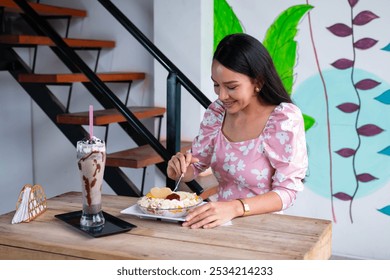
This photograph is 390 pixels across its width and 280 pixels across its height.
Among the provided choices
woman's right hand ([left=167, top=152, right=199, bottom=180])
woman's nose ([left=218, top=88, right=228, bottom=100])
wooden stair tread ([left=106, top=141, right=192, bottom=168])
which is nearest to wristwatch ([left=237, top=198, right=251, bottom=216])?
woman's right hand ([left=167, top=152, right=199, bottom=180])

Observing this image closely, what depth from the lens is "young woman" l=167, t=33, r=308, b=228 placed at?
207cm

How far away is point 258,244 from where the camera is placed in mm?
1594

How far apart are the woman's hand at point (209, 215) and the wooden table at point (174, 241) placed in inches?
0.9

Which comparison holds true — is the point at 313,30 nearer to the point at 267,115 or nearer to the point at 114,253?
the point at 267,115

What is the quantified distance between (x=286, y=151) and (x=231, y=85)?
32 cm

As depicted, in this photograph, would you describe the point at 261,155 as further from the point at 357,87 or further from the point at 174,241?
the point at 357,87

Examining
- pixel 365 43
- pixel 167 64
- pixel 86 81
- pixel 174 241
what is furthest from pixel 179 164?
pixel 365 43

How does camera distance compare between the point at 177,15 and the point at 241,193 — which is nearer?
the point at 241,193

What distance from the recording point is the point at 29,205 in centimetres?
187

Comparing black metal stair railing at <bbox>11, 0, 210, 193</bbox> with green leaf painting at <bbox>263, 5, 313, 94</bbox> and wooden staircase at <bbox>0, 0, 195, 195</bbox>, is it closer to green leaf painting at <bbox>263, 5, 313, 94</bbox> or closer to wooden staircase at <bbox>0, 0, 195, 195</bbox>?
wooden staircase at <bbox>0, 0, 195, 195</bbox>

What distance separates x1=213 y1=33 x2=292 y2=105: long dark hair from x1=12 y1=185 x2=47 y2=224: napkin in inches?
32.4

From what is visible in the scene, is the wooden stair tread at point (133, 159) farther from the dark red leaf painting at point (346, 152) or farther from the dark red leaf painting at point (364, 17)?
the dark red leaf painting at point (364, 17)
